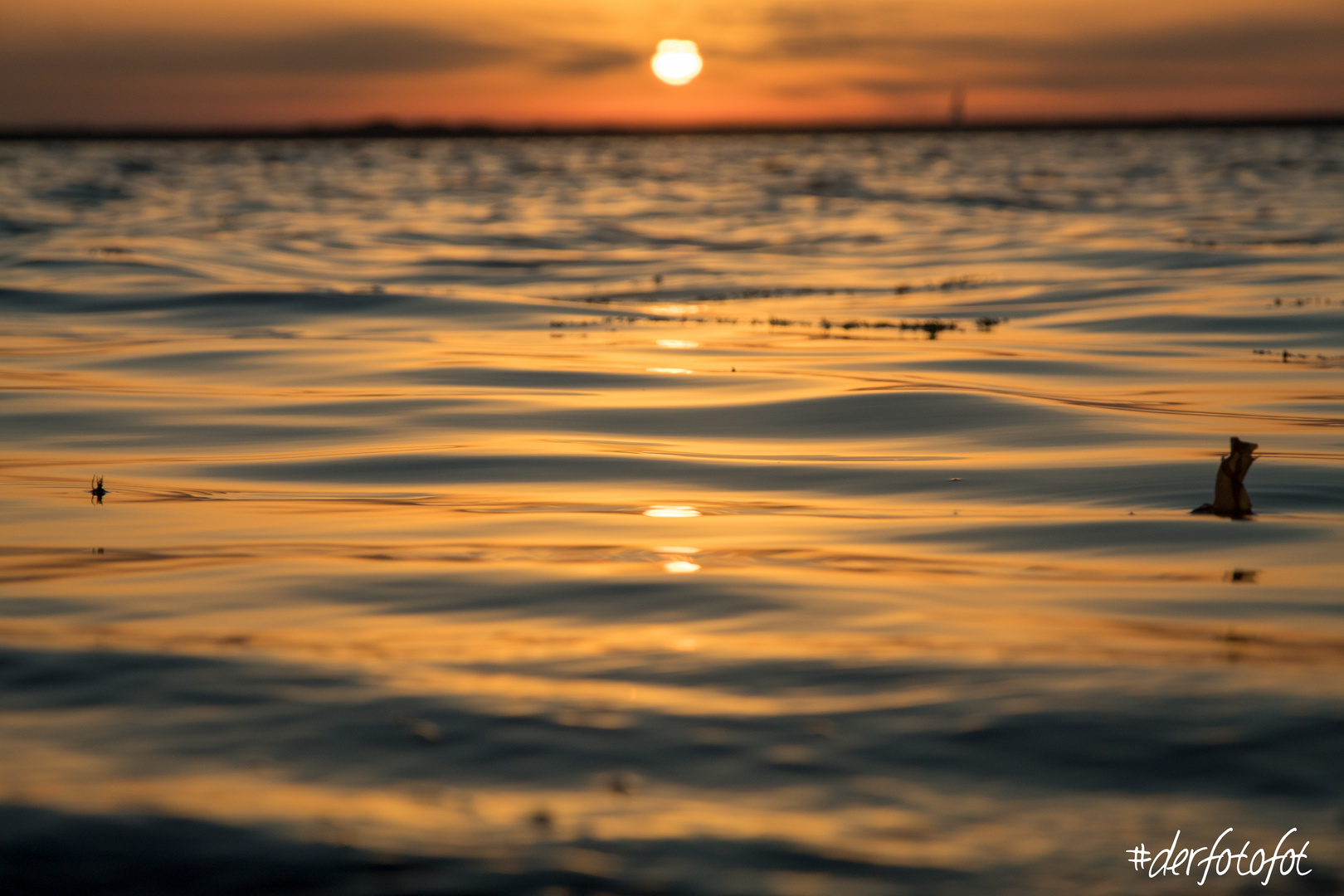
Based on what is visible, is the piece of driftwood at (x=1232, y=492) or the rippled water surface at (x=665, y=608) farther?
the piece of driftwood at (x=1232, y=492)

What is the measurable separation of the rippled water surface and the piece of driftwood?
85 millimetres

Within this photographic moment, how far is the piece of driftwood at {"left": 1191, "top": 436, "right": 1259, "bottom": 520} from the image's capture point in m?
5.89

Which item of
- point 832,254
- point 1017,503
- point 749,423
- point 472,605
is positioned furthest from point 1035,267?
point 472,605

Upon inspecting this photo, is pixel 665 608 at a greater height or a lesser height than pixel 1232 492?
lesser

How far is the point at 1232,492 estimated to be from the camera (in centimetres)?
599

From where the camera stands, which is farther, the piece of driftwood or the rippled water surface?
the piece of driftwood

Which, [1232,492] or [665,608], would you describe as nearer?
Result: [665,608]

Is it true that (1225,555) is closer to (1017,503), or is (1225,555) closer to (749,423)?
(1017,503)

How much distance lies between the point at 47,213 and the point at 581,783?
35.3 m

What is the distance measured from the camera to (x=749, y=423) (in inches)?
347

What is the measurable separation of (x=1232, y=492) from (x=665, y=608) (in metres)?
2.82

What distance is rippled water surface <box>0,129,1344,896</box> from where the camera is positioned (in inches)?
120

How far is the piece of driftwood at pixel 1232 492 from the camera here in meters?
5.89

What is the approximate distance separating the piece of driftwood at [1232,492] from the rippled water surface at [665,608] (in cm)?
9
